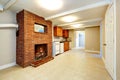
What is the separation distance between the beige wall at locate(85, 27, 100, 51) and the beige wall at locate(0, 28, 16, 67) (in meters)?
5.83

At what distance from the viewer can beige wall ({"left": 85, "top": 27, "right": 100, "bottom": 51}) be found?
6387mm

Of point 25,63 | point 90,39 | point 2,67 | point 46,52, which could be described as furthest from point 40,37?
point 90,39

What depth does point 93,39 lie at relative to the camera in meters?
6.55

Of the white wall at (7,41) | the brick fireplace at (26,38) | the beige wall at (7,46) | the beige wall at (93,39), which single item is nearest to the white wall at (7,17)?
the white wall at (7,41)

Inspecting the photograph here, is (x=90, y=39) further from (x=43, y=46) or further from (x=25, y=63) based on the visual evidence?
(x=25, y=63)

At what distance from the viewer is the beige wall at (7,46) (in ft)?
9.51

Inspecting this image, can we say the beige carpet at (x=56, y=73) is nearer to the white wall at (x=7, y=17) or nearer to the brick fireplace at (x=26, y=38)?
the brick fireplace at (x=26, y=38)

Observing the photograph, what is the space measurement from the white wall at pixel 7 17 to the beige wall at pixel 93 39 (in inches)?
231

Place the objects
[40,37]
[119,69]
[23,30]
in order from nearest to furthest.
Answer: [119,69], [23,30], [40,37]

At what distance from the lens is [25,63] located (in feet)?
9.88

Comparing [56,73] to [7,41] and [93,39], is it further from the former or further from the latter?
[93,39]

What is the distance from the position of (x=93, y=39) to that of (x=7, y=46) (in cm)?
623

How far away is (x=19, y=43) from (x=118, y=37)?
3.49 metres

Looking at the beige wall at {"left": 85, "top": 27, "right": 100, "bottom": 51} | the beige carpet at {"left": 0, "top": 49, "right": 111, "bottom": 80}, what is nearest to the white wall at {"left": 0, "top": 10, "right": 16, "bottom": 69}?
the beige carpet at {"left": 0, "top": 49, "right": 111, "bottom": 80}
